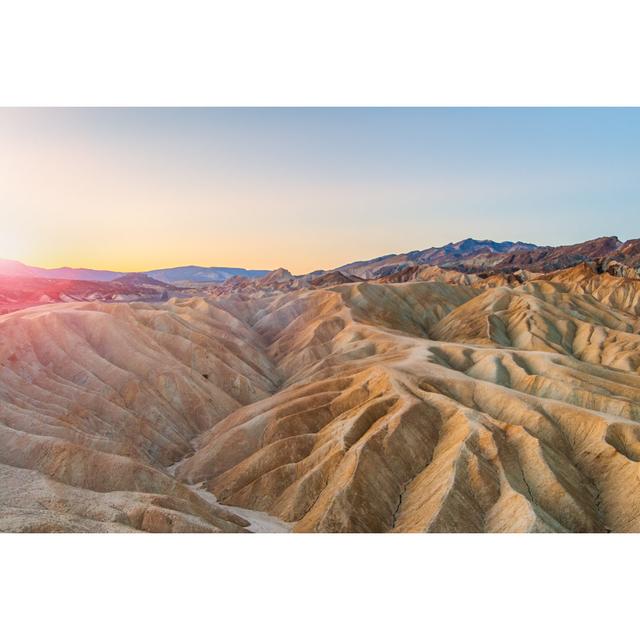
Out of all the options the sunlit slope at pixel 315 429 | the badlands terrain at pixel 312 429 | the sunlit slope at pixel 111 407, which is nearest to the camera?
the sunlit slope at pixel 111 407

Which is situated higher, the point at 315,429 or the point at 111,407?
the point at 111,407

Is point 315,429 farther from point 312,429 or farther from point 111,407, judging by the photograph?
point 111,407

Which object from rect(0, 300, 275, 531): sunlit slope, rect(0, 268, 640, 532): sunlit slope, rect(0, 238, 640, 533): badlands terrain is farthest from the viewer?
rect(0, 268, 640, 532): sunlit slope

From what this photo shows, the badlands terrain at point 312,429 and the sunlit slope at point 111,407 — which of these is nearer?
the sunlit slope at point 111,407

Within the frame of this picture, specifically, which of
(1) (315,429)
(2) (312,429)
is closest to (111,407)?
(2) (312,429)

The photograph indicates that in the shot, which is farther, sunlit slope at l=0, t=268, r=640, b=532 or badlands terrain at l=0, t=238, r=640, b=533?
sunlit slope at l=0, t=268, r=640, b=532

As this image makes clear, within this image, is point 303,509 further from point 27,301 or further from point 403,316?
point 27,301

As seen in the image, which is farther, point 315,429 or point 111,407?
point 111,407

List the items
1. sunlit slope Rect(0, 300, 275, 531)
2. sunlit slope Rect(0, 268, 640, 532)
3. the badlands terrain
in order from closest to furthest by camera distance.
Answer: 1. sunlit slope Rect(0, 300, 275, 531)
2. the badlands terrain
3. sunlit slope Rect(0, 268, 640, 532)

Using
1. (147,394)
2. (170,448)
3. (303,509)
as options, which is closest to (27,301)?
(147,394)
